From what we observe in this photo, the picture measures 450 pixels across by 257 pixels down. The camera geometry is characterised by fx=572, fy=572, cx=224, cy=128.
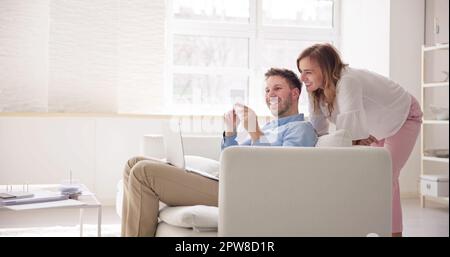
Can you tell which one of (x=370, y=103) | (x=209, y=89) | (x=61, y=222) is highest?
(x=209, y=89)

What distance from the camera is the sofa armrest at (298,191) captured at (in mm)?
1936

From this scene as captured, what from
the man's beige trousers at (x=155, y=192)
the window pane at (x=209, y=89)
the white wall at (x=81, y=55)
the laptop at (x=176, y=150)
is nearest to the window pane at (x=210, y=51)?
the window pane at (x=209, y=89)

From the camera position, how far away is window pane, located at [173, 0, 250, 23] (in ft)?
17.5

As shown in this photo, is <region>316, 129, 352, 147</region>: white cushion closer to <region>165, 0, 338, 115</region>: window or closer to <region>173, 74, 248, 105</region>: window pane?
<region>165, 0, 338, 115</region>: window

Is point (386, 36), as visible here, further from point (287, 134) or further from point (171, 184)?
point (171, 184)

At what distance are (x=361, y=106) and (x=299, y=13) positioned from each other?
3.30 metres

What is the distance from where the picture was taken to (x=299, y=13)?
5648 mm

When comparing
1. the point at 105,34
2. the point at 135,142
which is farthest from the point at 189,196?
the point at 105,34

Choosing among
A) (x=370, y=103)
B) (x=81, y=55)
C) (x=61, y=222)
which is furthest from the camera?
(x=81, y=55)

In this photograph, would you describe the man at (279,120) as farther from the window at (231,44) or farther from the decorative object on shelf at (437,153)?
the window at (231,44)

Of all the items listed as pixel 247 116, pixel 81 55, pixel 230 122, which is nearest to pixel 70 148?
pixel 81 55

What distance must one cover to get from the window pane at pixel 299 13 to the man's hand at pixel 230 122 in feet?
10.5

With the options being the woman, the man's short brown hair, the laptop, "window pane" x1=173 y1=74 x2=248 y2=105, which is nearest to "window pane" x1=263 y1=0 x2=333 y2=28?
"window pane" x1=173 y1=74 x2=248 y2=105
